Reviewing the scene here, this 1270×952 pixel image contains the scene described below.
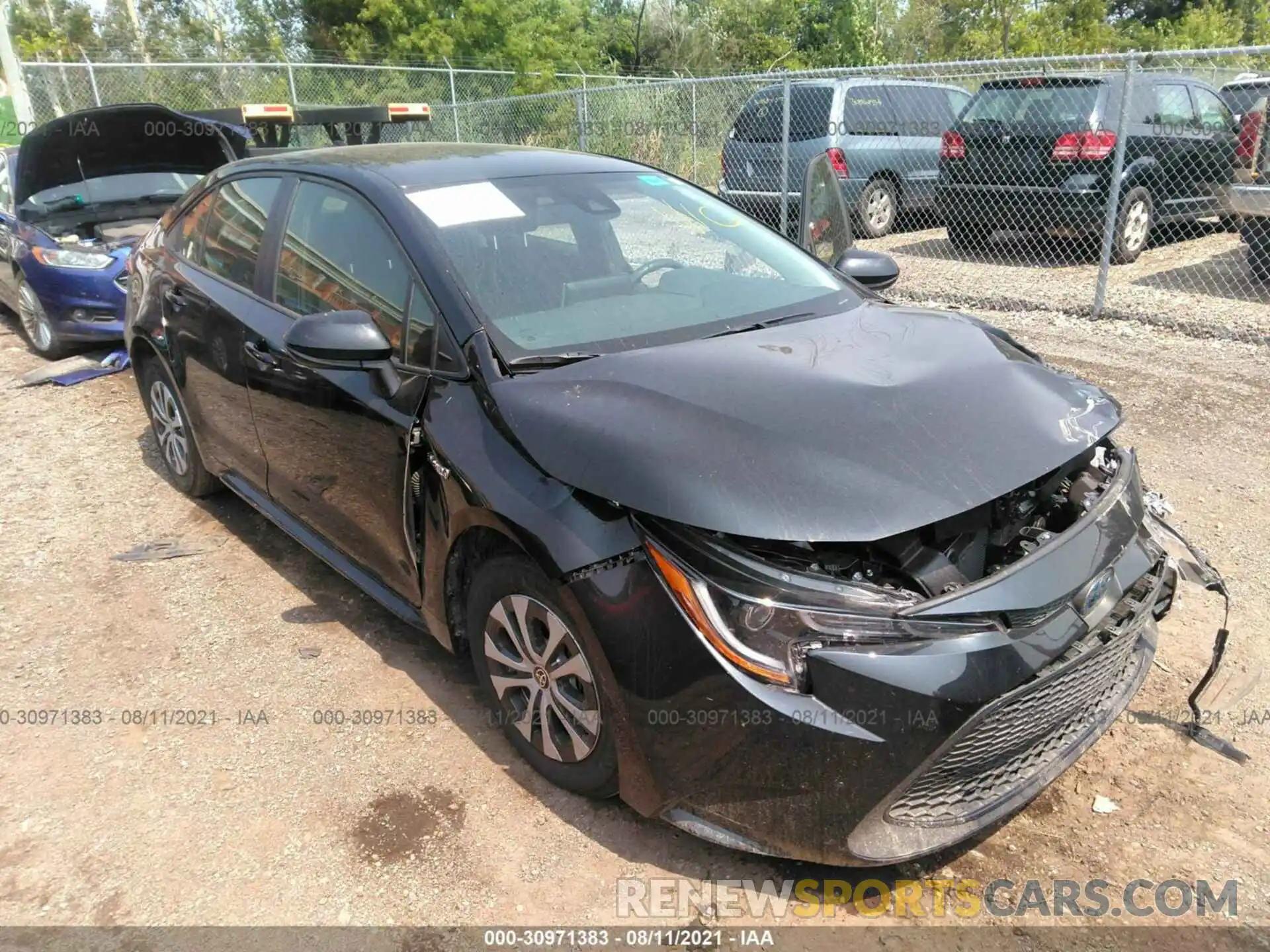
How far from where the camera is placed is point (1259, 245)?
8039 mm

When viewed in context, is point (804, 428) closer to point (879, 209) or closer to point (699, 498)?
point (699, 498)

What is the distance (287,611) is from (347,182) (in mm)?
1687

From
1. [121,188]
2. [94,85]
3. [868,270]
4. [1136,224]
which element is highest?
[94,85]

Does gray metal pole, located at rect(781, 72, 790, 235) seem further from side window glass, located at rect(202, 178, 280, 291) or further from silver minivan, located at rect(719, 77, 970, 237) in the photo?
side window glass, located at rect(202, 178, 280, 291)

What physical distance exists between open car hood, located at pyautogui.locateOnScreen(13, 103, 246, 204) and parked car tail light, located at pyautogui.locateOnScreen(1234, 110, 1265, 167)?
8.35m

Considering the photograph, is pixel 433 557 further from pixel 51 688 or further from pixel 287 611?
pixel 51 688

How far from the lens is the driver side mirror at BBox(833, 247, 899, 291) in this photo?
147 inches

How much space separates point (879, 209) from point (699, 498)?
31.5 ft

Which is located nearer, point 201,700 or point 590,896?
point 590,896

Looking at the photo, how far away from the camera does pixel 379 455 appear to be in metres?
2.89

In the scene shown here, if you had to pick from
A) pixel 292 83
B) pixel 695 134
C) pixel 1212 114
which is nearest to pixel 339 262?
pixel 695 134

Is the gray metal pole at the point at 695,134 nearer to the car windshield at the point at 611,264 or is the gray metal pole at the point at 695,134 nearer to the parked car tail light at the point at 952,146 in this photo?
the parked car tail light at the point at 952,146

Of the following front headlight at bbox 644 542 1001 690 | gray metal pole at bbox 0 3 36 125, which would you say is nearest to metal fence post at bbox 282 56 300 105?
gray metal pole at bbox 0 3 36 125

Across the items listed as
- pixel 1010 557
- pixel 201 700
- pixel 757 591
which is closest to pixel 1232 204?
pixel 1010 557
